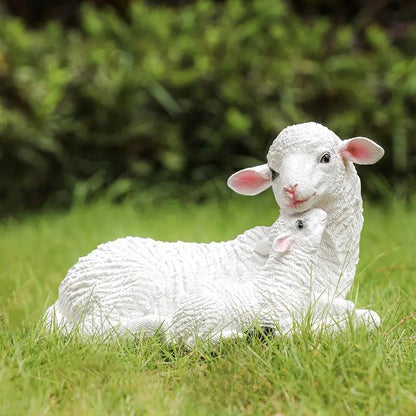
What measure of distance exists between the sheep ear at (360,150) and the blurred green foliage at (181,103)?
11.0ft

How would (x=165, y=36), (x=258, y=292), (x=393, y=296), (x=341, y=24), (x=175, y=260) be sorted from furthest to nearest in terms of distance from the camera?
(x=341, y=24) → (x=165, y=36) → (x=393, y=296) → (x=175, y=260) → (x=258, y=292)

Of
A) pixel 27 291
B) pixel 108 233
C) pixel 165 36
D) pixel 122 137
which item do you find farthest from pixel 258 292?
pixel 165 36

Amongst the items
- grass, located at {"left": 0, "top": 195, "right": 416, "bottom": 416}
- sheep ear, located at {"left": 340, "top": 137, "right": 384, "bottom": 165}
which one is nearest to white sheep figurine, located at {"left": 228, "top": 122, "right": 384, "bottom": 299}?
sheep ear, located at {"left": 340, "top": 137, "right": 384, "bottom": 165}

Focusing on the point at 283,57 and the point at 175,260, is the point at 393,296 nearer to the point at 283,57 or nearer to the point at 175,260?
the point at 175,260

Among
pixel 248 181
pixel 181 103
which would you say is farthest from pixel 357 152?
pixel 181 103

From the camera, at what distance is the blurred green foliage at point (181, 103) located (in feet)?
19.8

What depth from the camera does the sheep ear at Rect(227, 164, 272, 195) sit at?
2699 mm

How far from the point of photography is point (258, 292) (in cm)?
249

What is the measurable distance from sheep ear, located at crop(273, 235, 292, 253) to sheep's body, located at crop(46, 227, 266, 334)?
0.11 meters

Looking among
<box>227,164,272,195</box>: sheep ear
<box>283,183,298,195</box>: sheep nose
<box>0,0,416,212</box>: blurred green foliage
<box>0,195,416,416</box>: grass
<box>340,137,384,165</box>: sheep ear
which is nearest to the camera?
<box>0,195,416,416</box>: grass

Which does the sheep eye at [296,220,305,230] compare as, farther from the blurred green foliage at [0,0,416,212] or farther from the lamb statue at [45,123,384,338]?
the blurred green foliage at [0,0,416,212]

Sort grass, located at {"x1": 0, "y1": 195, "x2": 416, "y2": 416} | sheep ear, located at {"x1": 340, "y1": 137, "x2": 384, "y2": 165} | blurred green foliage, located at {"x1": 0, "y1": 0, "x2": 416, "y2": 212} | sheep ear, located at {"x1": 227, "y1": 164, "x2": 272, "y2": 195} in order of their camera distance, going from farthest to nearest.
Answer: blurred green foliage, located at {"x1": 0, "y1": 0, "x2": 416, "y2": 212}
sheep ear, located at {"x1": 227, "y1": 164, "x2": 272, "y2": 195}
sheep ear, located at {"x1": 340, "y1": 137, "x2": 384, "y2": 165}
grass, located at {"x1": 0, "y1": 195, "x2": 416, "y2": 416}

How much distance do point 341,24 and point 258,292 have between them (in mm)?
5757

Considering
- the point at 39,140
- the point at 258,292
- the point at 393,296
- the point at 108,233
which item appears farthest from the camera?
the point at 39,140
